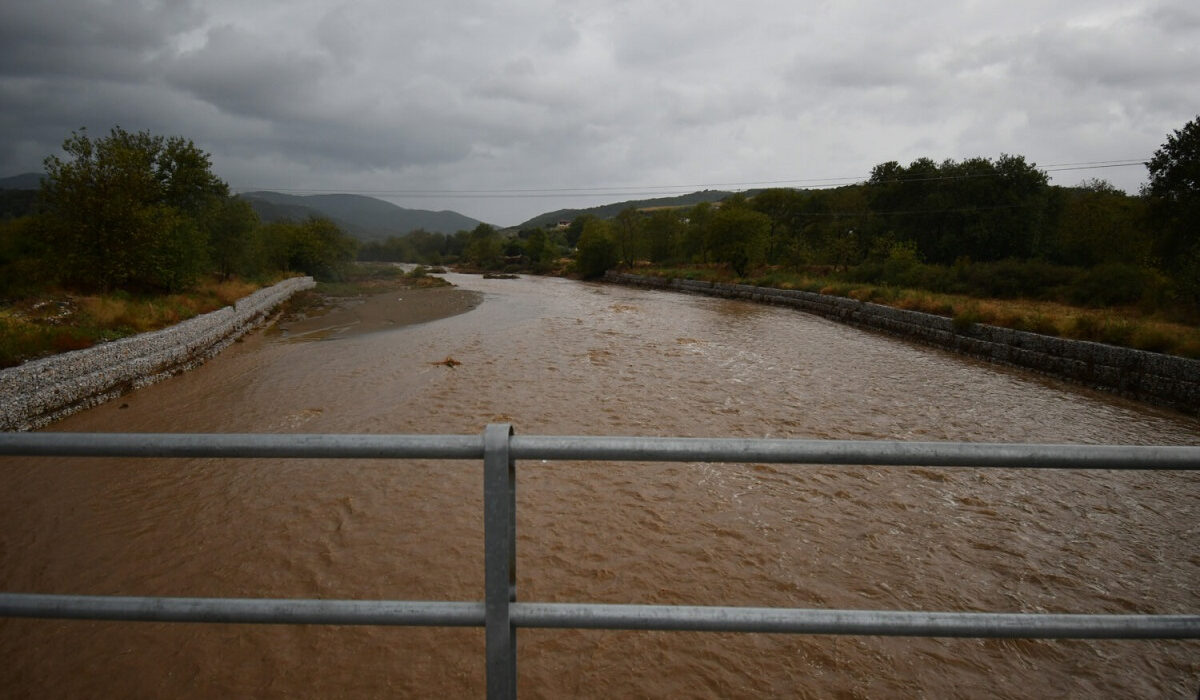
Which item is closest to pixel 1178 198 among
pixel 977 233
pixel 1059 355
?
pixel 1059 355

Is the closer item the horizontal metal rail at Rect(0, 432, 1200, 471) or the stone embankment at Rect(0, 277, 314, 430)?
the horizontal metal rail at Rect(0, 432, 1200, 471)

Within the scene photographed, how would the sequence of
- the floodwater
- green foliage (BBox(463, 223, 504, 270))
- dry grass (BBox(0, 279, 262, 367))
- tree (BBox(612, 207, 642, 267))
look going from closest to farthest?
the floodwater → dry grass (BBox(0, 279, 262, 367)) → tree (BBox(612, 207, 642, 267)) → green foliage (BBox(463, 223, 504, 270))

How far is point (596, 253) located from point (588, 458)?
2769 inches

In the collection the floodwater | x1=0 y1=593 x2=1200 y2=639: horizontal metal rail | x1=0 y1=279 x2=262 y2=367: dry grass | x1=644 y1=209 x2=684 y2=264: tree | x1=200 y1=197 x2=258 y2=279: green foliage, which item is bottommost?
the floodwater

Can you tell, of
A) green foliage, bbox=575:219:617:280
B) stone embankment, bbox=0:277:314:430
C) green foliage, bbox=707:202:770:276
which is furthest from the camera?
green foliage, bbox=575:219:617:280

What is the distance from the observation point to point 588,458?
135 centimetres

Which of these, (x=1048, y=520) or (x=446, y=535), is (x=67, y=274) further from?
(x=1048, y=520)

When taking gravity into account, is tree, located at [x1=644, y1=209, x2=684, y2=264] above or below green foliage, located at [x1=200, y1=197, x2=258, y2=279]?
above

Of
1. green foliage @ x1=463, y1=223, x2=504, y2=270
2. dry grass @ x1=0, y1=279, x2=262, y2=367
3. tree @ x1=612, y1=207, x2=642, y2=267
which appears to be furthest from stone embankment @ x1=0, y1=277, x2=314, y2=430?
green foliage @ x1=463, y1=223, x2=504, y2=270

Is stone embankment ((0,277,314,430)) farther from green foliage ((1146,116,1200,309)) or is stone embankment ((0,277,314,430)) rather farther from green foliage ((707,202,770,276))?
green foliage ((707,202,770,276))

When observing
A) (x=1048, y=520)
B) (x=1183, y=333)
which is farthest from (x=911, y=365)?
(x=1048, y=520)

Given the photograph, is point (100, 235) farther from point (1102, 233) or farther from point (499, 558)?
point (1102, 233)

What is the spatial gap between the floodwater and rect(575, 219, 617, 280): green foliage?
58.8 m

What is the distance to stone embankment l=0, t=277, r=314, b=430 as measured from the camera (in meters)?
9.84
